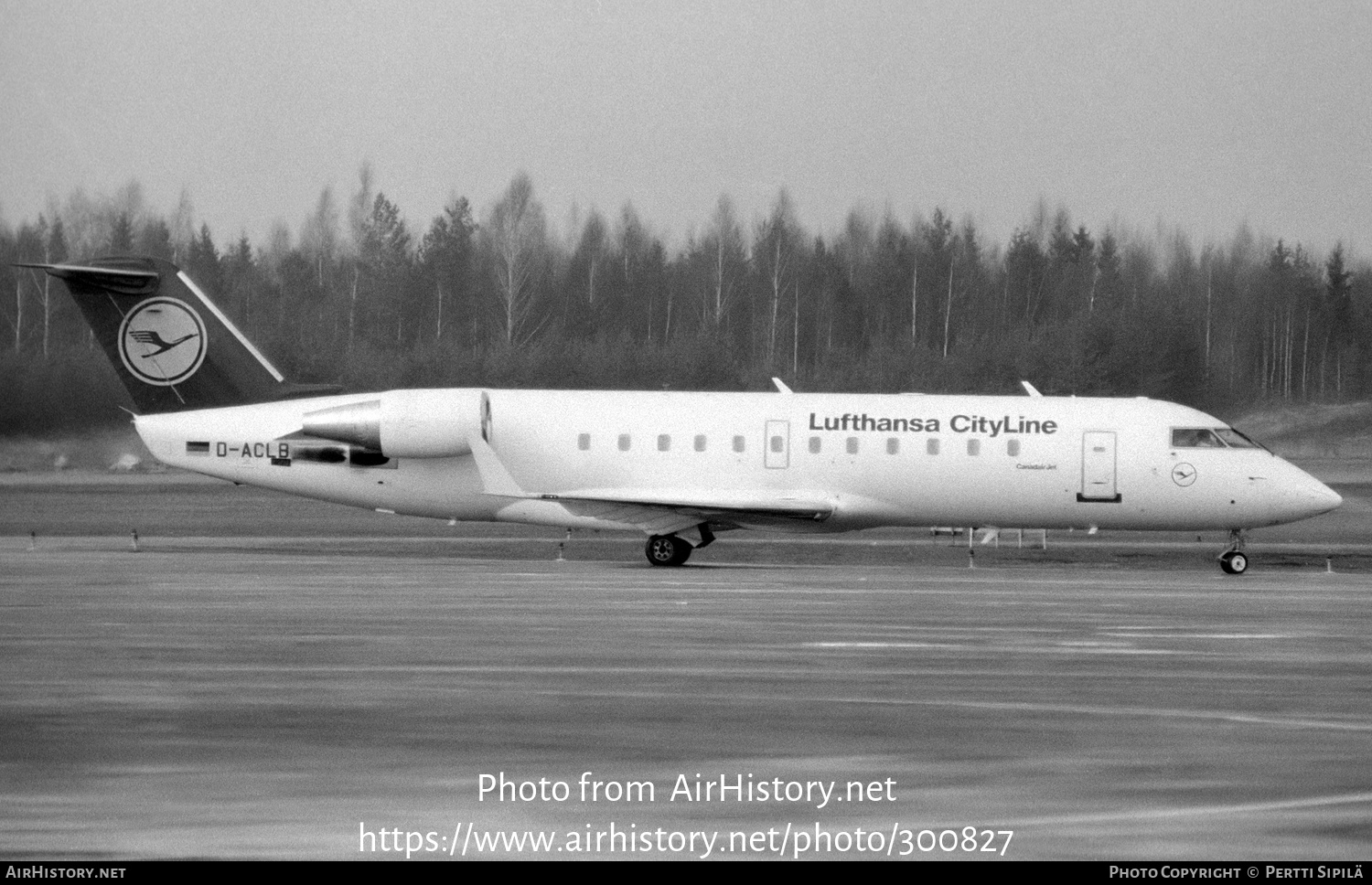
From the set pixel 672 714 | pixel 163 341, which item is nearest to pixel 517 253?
pixel 163 341

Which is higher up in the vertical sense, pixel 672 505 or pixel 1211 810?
pixel 672 505

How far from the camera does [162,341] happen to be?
2822cm

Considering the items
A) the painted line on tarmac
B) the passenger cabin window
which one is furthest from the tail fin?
the painted line on tarmac

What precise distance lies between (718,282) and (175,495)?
19.8 m

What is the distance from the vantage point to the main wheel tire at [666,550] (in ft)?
86.3

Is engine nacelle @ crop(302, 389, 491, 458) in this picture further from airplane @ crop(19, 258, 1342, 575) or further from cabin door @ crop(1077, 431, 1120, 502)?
cabin door @ crop(1077, 431, 1120, 502)

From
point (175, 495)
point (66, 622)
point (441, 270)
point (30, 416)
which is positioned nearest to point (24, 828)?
point (66, 622)

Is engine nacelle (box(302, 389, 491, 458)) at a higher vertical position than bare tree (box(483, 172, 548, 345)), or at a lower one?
lower

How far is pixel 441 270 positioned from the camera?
2047 inches

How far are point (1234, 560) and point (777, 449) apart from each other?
7273 mm

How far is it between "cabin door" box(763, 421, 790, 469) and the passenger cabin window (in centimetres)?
610

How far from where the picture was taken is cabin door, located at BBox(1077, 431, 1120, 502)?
26516 millimetres

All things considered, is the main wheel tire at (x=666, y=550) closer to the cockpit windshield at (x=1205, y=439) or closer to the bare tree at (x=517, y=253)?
the cockpit windshield at (x=1205, y=439)

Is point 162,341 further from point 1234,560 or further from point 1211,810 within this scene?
point 1211,810
